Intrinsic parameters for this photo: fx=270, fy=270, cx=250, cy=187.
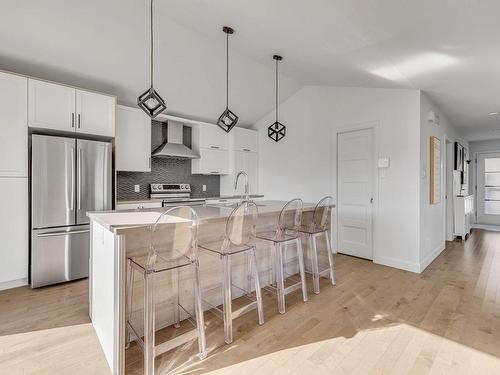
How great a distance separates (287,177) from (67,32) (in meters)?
3.95

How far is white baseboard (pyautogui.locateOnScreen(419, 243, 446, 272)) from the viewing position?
12.6 ft

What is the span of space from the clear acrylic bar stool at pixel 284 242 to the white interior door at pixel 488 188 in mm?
7779

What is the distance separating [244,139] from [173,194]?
1898mm

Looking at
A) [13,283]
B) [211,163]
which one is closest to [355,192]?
[211,163]

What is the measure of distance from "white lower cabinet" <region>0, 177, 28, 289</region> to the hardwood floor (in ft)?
0.63

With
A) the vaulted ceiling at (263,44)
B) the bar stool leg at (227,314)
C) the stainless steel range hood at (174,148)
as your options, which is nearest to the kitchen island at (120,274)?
the bar stool leg at (227,314)

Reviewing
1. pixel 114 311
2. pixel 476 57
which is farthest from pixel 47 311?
pixel 476 57

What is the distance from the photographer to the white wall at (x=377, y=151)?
149 inches

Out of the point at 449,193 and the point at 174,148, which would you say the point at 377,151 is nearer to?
the point at 449,193

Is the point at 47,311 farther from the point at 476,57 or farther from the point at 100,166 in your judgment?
the point at 476,57

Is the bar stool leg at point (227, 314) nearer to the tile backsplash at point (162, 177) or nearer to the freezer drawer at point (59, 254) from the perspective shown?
the freezer drawer at point (59, 254)

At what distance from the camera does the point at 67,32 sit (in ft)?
9.80

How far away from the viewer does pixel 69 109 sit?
3.29 m

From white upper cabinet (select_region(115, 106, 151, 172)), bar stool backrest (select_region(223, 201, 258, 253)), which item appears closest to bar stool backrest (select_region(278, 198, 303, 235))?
bar stool backrest (select_region(223, 201, 258, 253))
